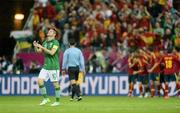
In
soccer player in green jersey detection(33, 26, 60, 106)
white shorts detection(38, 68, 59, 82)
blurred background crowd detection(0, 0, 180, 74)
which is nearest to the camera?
soccer player in green jersey detection(33, 26, 60, 106)

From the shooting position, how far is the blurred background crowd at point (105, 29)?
105ft

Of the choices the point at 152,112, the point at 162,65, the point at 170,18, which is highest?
the point at 170,18

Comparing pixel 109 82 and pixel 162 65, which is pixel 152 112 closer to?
pixel 162 65

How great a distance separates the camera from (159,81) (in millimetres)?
29922

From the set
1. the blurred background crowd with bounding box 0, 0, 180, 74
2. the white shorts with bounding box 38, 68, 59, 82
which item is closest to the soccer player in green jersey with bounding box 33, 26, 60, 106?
the white shorts with bounding box 38, 68, 59, 82

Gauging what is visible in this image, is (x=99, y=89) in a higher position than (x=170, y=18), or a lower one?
lower

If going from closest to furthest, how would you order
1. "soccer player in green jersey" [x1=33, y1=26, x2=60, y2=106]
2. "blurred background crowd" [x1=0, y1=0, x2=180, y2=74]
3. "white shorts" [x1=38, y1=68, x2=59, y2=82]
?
"soccer player in green jersey" [x1=33, y1=26, x2=60, y2=106] → "white shorts" [x1=38, y1=68, x2=59, y2=82] → "blurred background crowd" [x1=0, y1=0, x2=180, y2=74]

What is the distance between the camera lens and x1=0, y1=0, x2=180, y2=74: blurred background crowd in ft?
105

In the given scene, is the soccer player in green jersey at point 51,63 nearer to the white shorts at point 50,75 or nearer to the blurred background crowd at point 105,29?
the white shorts at point 50,75

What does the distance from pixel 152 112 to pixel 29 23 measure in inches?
762

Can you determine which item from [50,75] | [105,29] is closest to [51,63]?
[50,75]

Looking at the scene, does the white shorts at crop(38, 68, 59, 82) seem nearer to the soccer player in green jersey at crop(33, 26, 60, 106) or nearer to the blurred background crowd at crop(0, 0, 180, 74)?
the soccer player in green jersey at crop(33, 26, 60, 106)

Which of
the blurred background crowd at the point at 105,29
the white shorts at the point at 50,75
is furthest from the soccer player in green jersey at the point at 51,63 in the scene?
the blurred background crowd at the point at 105,29

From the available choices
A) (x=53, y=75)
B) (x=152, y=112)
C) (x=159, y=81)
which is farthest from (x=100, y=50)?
(x=152, y=112)
